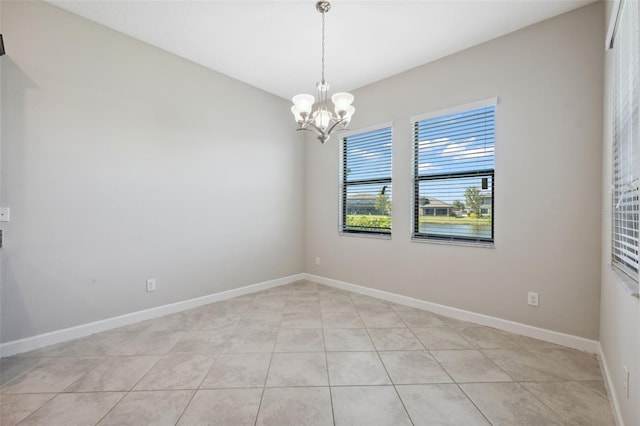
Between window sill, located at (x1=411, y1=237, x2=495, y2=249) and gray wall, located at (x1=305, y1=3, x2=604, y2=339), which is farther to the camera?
window sill, located at (x1=411, y1=237, x2=495, y2=249)

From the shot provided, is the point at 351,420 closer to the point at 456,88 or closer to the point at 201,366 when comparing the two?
the point at 201,366

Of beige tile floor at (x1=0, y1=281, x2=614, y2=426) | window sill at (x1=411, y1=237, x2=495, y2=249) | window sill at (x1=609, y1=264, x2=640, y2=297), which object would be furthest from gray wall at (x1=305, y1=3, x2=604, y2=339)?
window sill at (x1=609, y1=264, x2=640, y2=297)

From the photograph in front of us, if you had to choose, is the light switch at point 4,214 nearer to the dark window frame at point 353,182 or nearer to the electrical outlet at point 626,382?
the dark window frame at point 353,182

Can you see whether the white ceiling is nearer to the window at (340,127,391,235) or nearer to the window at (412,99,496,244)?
the window at (412,99,496,244)

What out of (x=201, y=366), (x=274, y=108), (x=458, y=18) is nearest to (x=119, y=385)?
(x=201, y=366)

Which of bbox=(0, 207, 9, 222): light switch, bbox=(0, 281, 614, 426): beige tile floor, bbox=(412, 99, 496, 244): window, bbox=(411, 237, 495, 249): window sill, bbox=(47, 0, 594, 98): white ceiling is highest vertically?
bbox=(47, 0, 594, 98): white ceiling

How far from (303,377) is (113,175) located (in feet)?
8.25

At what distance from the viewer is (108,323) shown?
2.65 metres

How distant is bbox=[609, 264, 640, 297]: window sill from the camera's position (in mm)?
1290

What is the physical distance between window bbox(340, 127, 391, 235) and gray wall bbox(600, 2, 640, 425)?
6.46 feet

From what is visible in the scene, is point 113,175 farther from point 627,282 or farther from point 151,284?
point 627,282

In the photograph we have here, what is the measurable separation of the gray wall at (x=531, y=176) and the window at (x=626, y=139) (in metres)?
0.46

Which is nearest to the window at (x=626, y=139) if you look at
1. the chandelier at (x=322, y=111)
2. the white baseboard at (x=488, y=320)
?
the white baseboard at (x=488, y=320)

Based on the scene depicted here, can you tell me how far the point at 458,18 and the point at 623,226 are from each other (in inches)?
80.7
